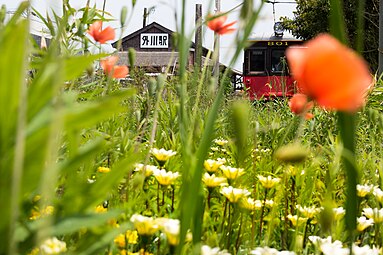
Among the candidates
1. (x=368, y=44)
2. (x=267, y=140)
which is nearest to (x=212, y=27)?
(x=267, y=140)

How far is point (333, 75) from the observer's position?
0.41 meters

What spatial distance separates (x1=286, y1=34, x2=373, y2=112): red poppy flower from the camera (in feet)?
1.34

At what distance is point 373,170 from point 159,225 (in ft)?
3.29

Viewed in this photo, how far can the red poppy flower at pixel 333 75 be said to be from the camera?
41 cm

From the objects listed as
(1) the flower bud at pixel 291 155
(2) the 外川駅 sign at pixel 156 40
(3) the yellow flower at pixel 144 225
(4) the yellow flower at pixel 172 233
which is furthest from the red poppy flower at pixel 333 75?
(2) the 外川駅 sign at pixel 156 40

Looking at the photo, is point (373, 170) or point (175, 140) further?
point (175, 140)

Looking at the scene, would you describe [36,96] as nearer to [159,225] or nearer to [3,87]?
[3,87]

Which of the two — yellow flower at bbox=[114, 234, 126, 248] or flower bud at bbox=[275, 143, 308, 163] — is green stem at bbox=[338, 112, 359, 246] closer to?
flower bud at bbox=[275, 143, 308, 163]

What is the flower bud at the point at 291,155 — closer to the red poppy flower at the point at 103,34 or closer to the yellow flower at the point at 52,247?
the yellow flower at the point at 52,247

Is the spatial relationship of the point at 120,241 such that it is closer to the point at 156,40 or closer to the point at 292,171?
the point at 292,171

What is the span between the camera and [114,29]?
140 cm

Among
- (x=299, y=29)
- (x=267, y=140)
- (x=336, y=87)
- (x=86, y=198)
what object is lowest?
(x=267, y=140)

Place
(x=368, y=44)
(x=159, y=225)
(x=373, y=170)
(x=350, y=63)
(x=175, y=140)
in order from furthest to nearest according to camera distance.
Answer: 1. (x=368, y=44)
2. (x=175, y=140)
3. (x=373, y=170)
4. (x=159, y=225)
5. (x=350, y=63)

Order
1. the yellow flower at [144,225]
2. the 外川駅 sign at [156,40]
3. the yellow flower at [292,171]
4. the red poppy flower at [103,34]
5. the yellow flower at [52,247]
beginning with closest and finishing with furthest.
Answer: the yellow flower at [52,247]
the yellow flower at [144,225]
the red poppy flower at [103,34]
the yellow flower at [292,171]
the 外川駅 sign at [156,40]
